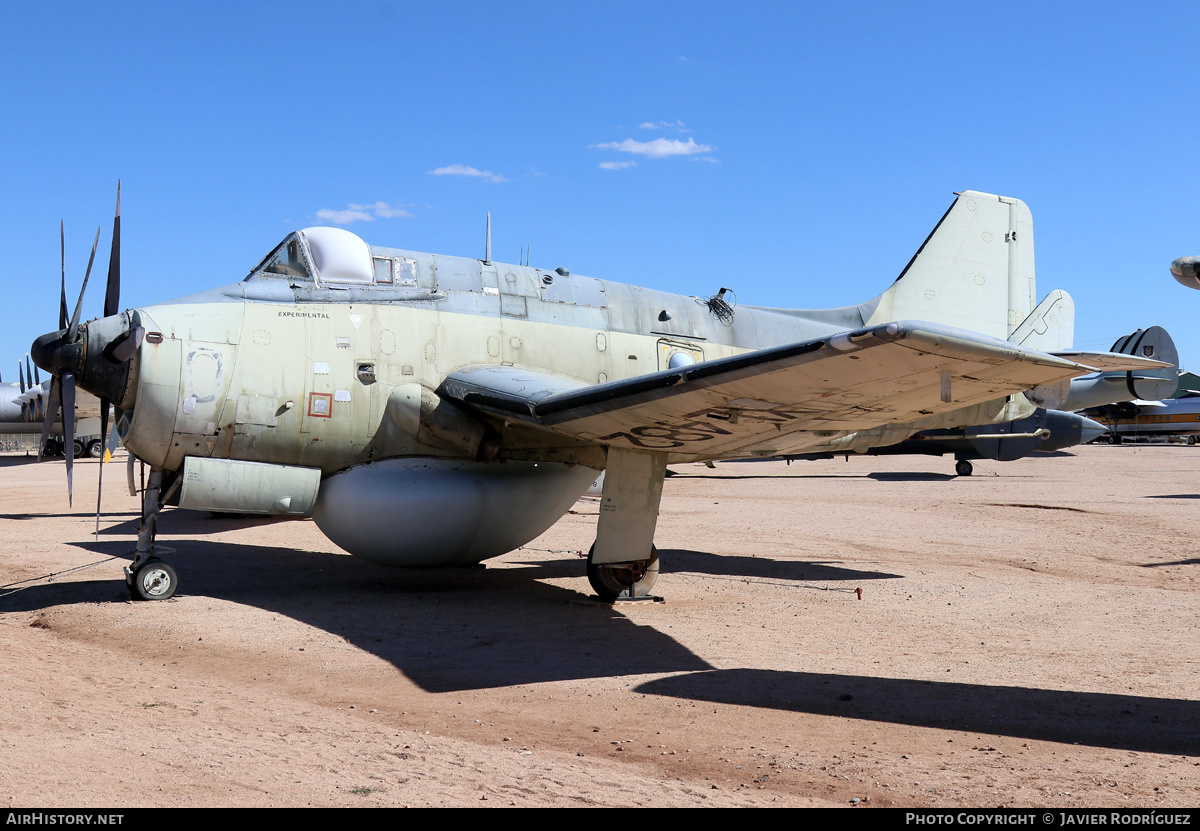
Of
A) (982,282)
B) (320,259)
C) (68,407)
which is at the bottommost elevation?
(68,407)

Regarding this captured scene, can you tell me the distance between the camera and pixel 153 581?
430 inches

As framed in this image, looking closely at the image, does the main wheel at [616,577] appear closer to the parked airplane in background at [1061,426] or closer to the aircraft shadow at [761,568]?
the aircraft shadow at [761,568]

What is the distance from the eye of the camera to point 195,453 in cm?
1066

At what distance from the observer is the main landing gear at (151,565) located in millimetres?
10867

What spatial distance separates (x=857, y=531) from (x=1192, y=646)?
10276 mm

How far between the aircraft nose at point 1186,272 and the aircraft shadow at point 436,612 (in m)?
4.89

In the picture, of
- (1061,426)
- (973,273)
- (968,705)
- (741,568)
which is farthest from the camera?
(1061,426)

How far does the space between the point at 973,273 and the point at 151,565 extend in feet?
41.4

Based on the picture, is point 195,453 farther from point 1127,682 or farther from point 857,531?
point 857,531

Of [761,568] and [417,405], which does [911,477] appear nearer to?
[761,568]

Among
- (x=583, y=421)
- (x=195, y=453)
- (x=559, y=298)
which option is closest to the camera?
(x=583, y=421)

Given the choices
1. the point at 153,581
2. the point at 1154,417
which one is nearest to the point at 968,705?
the point at 153,581

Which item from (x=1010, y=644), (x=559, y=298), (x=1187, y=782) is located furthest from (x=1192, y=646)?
(x=559, y=298)

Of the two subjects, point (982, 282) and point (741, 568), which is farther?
point (982, 282)
